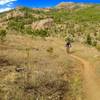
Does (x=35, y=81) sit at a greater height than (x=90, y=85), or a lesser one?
greater

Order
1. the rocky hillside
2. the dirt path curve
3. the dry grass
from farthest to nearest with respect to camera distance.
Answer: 1. the rocky hillside
2. the dirt path curve
3. the dry grass

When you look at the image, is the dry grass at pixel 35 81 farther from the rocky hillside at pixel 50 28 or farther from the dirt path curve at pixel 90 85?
the rocky hillside at pixel 50 28

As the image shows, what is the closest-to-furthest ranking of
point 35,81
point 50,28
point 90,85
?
point 35,81, point 90,85, point 50,28

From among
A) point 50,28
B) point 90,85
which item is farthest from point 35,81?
point 50,28

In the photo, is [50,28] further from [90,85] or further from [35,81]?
[35,81]

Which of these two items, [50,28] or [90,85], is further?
[50,28]

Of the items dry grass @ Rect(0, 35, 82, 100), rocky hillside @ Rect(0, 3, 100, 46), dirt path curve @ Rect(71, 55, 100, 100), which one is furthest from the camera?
rocky hillside @ Rect(0, 3, 100, 46)

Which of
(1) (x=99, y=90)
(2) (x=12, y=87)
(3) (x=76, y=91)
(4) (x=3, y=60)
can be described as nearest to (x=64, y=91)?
(3) (x=76, y=91)

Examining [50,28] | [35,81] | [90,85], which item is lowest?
[50,28]

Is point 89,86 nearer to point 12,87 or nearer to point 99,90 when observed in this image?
point 99,90

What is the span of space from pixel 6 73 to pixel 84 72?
7925mm

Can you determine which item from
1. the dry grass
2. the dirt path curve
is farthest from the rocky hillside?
the dry grass

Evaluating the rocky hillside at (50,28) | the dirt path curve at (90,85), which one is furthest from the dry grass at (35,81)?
the rocky hillside at (50,28)

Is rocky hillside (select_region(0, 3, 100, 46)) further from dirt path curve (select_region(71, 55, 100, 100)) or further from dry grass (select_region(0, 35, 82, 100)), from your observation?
dry grass (select_region(0, 35, 82, 100))
